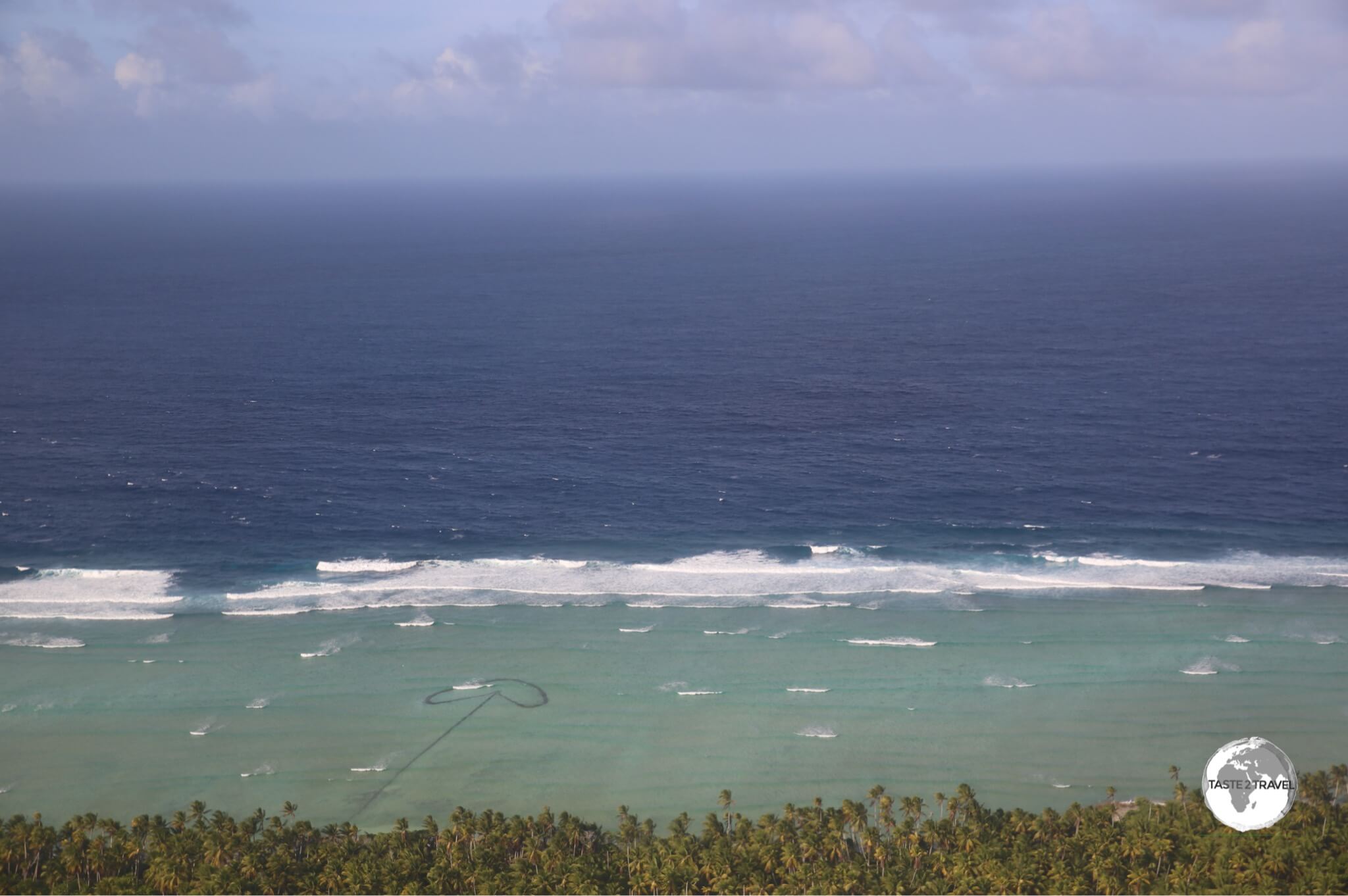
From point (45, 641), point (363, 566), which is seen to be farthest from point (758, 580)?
point (45, 641)

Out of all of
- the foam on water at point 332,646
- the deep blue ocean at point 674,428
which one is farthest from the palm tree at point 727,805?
the deep blue ocean at point 674,428

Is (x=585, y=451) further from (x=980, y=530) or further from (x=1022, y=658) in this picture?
(x=1022, y=658)

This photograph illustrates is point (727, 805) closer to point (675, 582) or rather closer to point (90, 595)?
point (675, 582)

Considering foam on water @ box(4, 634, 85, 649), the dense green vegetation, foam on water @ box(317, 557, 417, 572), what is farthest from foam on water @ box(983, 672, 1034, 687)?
foam on water @ box(4, 634, 85, 649)

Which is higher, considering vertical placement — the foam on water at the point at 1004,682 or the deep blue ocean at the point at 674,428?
the deep blue ocean at the point at 674,428

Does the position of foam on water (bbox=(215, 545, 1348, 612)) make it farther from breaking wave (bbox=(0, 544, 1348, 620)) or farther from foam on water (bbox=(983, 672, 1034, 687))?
foam on water (bbox=(983, 672, 1034, 687))

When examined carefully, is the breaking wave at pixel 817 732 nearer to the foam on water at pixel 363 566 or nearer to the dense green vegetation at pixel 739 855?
the dense green vegetation at pixel 739 855
